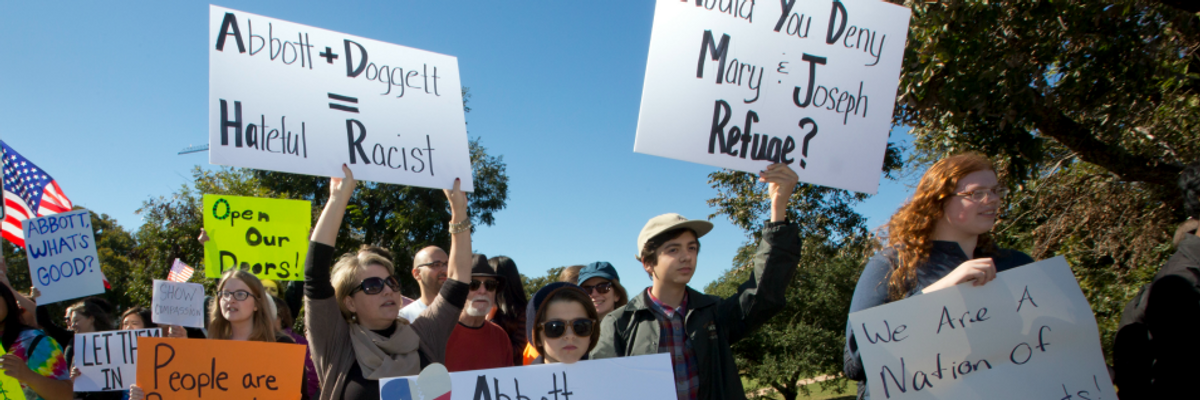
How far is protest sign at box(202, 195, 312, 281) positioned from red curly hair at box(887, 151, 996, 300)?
177 inches

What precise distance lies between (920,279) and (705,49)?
1.20 meters

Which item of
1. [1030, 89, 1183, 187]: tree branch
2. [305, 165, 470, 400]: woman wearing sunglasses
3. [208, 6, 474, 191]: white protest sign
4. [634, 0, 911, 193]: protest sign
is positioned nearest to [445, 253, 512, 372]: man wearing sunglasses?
[305, 165, 470, 400]: woman wearing sunglasses

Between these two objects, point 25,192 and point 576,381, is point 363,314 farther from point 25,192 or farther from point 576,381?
point 25,192

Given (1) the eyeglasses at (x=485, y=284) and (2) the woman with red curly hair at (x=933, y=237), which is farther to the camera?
(1) the eyeglasses at (x=485, y=284)

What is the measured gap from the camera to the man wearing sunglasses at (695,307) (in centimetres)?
260

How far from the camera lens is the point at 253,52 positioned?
281 cm

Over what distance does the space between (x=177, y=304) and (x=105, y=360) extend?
58cm

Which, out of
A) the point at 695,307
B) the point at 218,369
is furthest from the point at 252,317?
the point at 695,307

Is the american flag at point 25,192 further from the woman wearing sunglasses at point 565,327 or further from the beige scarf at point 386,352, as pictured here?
the woman wearing sunglasses at point 565,327

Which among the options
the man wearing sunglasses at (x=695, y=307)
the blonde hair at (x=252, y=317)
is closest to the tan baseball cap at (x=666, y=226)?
the man wearing sunglasses at (x=695, y=307)

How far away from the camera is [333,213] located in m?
2.66

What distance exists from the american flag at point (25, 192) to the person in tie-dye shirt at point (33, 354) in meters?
5.85

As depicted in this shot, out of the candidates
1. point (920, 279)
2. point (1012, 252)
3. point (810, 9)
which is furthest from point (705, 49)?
point (1012, 252)

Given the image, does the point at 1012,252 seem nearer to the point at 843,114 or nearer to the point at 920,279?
the point at 920,279
